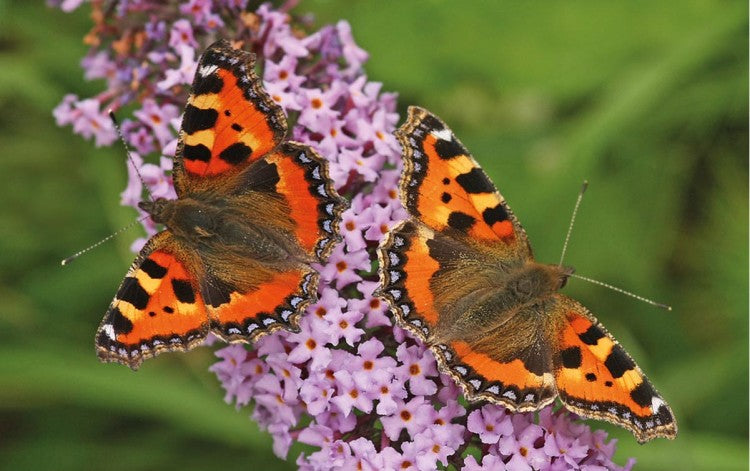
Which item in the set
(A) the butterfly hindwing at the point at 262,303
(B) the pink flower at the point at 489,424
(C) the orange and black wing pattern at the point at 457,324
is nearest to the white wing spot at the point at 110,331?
(A) the butterfly hindwing at the point at 262,303

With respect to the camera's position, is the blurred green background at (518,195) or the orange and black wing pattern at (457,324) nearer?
the orange and black wing pattern at (457,324)

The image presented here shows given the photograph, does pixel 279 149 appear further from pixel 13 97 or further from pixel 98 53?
pixel 13 97

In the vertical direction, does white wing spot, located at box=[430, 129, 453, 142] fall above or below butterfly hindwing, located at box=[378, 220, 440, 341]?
above

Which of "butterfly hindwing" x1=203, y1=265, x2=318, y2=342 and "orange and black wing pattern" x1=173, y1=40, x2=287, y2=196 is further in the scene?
"orange and black wing pattern" x1=173, y1=40, x2=287, y2=196

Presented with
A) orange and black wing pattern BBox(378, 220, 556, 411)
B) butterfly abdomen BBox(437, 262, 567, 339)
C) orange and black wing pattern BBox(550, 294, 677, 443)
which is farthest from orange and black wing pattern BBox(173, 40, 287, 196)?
orange and black wing pattern BBox(550, 294, 677, 443)

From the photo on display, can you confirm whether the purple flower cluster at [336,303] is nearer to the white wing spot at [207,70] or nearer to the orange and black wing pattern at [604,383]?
the orange and black wing pattern at [604,383]

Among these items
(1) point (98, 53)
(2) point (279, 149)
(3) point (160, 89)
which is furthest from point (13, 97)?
(2) point (279, 149)

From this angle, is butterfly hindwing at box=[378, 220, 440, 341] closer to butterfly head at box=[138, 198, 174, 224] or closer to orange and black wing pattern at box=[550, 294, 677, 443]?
orange and black wing pattern at box=[550, 294, 677, 443]

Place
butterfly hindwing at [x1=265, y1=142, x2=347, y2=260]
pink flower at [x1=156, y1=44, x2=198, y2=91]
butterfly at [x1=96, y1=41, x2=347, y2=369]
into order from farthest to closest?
pink flower at [x1=156, y1=44, x2=198, y2=91], butterfly hindwing at [x1=265, y1=142, x2=347, y2=260], butterfly at [x1=96, y1=41, x2=347, y2=369]
